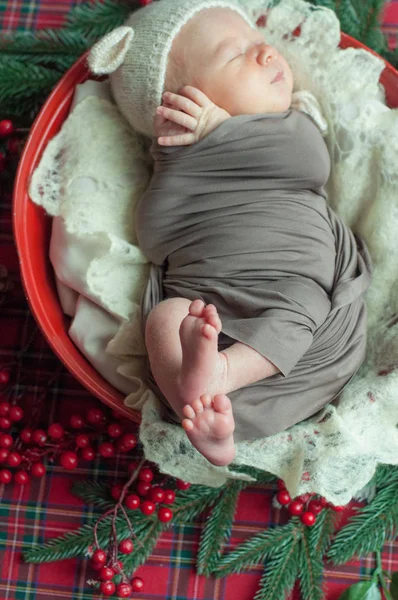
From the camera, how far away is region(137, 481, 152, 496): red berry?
3.63 feet

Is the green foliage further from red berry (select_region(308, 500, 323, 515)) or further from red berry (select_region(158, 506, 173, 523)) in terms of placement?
red berry (select_region(158, 506, 173, 523))

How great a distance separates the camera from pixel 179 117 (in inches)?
38.9

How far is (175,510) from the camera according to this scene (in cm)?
114

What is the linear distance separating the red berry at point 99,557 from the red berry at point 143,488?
0.11 m

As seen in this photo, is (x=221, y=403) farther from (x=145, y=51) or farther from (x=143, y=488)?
(x=145, y=51)

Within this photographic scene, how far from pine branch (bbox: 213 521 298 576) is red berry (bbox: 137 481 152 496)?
0.56 ft

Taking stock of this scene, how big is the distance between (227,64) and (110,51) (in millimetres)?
181

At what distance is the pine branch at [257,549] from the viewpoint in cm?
112

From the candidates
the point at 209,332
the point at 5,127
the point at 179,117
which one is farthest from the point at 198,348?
the point at 5,127

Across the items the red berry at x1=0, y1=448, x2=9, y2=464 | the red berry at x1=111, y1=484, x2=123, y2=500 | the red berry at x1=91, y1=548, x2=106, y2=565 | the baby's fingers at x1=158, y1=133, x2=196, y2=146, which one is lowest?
the red berry at x1=91, y1=548, x2=106, y2=565

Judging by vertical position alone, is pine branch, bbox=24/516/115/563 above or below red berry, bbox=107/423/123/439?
below

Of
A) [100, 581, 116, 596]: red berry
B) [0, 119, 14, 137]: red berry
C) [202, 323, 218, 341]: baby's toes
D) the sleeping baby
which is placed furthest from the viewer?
[0, 119, 14, 137]: red berry

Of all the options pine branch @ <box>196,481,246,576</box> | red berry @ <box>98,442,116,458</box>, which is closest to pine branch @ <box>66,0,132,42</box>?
red berry @ <box>98,442,116,458</box>

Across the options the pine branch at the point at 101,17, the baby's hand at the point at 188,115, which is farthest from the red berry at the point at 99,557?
the pine branch at the point at 101,17
